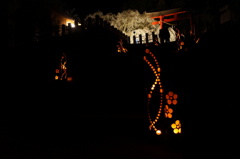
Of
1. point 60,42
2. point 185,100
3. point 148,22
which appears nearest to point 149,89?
point 185,100

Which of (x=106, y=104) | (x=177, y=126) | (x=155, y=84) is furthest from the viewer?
(x=106, y=104)

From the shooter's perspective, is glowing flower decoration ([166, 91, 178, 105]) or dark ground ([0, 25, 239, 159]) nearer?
dark ground ([0, 25, 239, 159])

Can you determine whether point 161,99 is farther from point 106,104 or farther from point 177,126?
point 106,104

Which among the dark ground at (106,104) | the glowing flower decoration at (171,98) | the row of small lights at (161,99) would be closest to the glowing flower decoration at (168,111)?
the row of small lights at (161,99)

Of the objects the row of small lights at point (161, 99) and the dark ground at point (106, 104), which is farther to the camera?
the row of small lights at point (161, 99)

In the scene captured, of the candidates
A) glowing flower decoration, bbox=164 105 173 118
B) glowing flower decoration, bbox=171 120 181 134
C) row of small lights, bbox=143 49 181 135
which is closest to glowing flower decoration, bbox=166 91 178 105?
row of small lights, bbox=143 49 181 135

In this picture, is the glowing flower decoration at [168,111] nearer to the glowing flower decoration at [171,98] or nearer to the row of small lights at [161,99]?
the row of small lights at [161,99]

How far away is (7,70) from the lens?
8352 millimetres

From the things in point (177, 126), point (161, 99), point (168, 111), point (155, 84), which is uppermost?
point (155, 84)

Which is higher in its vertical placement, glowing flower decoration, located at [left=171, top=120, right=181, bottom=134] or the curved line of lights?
the curved line of lights

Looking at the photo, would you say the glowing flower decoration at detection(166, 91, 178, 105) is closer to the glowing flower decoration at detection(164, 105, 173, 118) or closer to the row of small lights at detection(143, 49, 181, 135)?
the row of small lights at detection(143, 49, 181, 135)

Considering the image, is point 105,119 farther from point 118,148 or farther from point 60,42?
point 60,42

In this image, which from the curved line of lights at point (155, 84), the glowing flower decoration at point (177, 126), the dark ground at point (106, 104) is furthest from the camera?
the curved line of lights at point (155, 84)

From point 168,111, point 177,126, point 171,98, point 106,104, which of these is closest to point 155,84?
point 171,98
